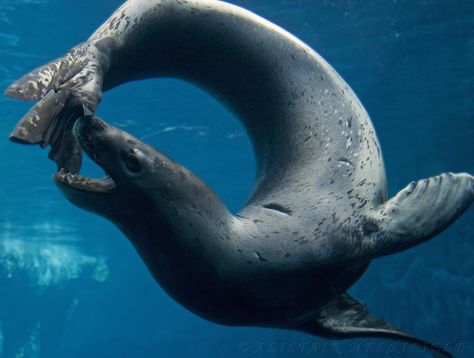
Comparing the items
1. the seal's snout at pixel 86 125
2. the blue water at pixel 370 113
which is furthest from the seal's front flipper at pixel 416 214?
the blue water at pixel 370 113

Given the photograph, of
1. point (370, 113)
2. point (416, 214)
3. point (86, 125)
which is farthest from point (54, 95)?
point (370, 113)

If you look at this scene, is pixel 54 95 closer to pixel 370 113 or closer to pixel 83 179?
pixel 83 179

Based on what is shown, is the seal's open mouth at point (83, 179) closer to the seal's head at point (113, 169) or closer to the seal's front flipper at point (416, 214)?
the seal's head at point (113, 169)

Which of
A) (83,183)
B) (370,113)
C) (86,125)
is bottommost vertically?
(83,183)

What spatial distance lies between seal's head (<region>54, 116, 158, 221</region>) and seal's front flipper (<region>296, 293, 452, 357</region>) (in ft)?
4.73

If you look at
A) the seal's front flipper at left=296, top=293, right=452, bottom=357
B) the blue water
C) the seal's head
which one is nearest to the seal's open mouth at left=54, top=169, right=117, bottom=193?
the seal's head

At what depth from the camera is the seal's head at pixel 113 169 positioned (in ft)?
7.26

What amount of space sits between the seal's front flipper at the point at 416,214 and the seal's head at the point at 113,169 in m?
1.21

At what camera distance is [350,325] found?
3016 mm

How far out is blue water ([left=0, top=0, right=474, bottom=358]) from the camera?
12.5 m

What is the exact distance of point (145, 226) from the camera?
7.59 ft

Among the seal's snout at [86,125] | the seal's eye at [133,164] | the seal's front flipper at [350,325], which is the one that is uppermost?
the seal's snout at [86,125]

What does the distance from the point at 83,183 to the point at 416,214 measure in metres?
1.68

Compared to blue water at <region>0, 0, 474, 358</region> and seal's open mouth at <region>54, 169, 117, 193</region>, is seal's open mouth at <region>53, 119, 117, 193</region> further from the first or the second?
blue water at <region>0, 0, 474, 358</region>
